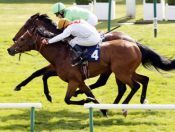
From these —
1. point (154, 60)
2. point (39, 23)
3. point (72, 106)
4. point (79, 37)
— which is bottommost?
point (72, 106)

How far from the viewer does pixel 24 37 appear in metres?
10.2

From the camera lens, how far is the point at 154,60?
1049 cm

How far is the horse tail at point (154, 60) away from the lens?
34.3ft

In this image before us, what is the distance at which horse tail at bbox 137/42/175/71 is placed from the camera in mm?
10453

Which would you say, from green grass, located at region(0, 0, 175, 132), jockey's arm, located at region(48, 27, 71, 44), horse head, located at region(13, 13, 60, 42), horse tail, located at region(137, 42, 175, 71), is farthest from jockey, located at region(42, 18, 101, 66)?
green grass, located at region(0, 0, 175, 132)

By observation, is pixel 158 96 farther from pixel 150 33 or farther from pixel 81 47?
pixel 150 33

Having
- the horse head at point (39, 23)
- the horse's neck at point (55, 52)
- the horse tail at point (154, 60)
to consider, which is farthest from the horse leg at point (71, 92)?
the horse tail at point (154, 60)

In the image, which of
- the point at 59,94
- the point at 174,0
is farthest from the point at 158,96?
the point at 174,0

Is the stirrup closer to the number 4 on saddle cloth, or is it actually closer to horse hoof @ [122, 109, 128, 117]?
→ the number 4 on saddle cloth

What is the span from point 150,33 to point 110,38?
9350 millimetres

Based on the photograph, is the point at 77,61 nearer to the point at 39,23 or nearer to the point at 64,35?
the point at 64,35

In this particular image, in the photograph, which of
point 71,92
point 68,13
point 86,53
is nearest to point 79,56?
point 86,53

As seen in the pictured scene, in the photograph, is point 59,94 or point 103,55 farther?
point 59,94

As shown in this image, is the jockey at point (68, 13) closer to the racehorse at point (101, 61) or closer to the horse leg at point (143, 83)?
the racehorse at point (101, 61)
